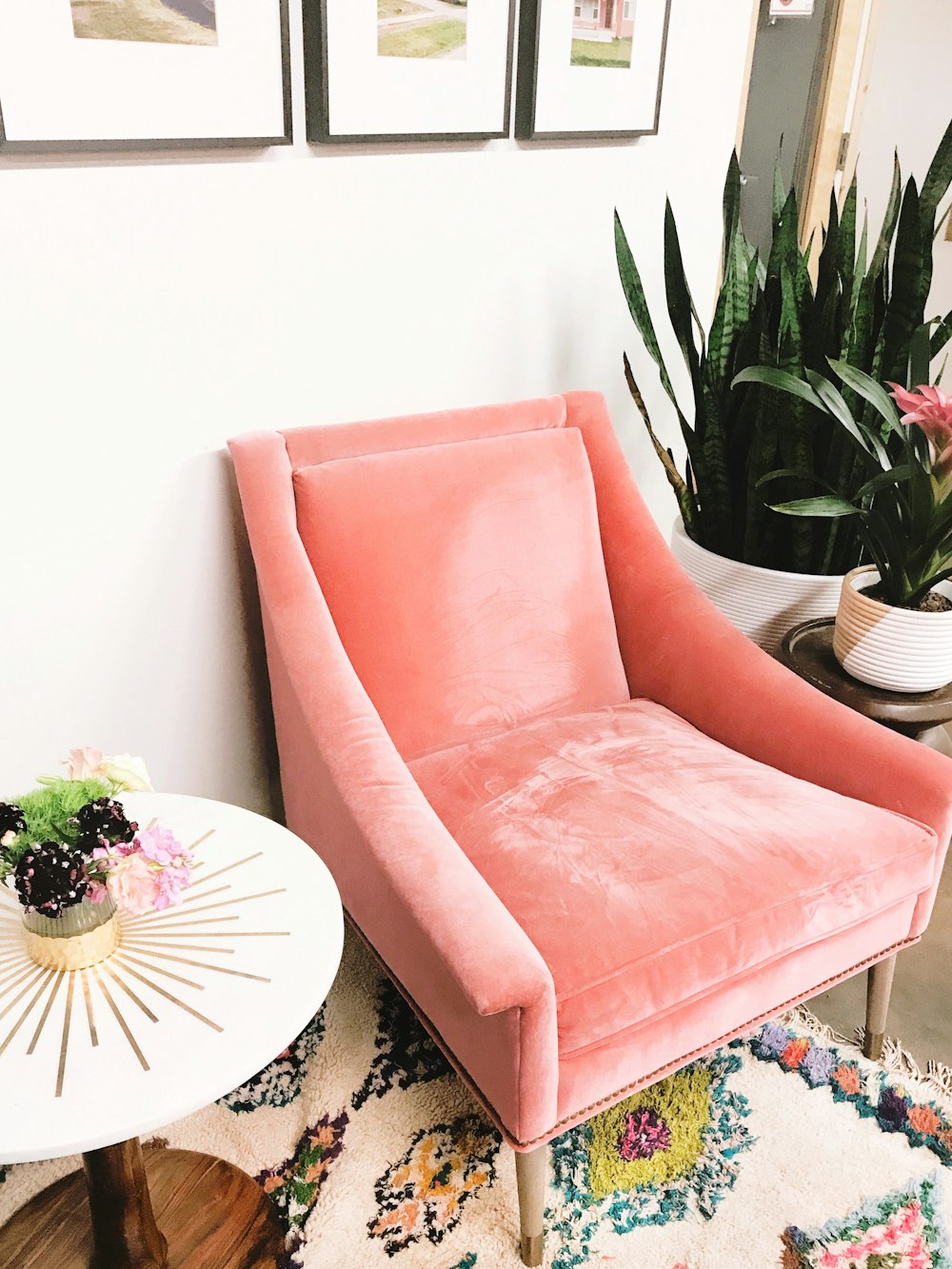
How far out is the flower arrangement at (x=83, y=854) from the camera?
0.91 meters

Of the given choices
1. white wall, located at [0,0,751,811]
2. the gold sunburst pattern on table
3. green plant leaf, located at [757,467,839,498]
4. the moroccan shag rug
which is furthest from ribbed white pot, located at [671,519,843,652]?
the gold sunburst pattern on table

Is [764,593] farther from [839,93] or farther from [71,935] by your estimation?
[839,93]

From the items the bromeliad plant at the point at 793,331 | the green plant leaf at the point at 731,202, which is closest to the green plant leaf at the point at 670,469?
the bromeliad plant at the point at 793,331

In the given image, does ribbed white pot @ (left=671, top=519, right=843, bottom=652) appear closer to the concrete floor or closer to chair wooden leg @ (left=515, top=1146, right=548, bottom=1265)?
the concrete floor

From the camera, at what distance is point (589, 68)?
1.73m

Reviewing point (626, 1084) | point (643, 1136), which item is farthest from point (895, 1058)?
point (626, 1084)

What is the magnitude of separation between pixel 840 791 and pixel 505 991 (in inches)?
27.6

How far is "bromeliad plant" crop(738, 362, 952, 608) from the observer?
5.25 ft

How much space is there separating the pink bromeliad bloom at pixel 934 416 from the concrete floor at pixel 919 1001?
477mm

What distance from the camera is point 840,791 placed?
4.87 ft

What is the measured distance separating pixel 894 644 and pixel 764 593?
14.6 inches

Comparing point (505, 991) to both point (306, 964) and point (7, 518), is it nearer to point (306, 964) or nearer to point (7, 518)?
point (306, 964)

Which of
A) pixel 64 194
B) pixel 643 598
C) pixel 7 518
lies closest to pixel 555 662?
pixel 643 598

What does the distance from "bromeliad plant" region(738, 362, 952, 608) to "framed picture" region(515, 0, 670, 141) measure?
0.53 m
